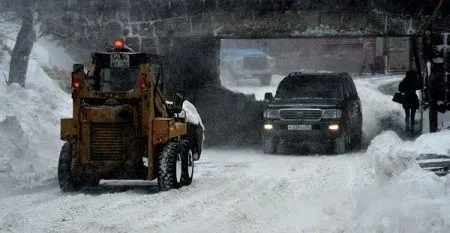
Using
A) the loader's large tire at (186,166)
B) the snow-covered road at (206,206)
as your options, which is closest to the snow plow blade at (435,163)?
the snow-covered road at (206,206)

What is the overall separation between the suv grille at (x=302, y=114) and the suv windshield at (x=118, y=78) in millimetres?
6842

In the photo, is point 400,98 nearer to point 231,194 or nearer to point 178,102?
point 178,102

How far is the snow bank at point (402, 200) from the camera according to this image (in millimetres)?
6691

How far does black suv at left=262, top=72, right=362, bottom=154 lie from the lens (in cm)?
1775

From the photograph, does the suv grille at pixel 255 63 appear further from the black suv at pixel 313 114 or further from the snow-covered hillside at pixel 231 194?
the snow-covered hillside at pixel 231 194

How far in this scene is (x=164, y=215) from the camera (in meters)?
9.10

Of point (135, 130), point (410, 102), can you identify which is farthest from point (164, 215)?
point (410, 102)

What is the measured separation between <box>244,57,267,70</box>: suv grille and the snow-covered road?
26.1m

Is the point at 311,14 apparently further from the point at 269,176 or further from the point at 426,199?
the point at 426,199

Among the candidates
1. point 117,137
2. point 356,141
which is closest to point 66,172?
point 117,137

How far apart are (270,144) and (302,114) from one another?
112cm

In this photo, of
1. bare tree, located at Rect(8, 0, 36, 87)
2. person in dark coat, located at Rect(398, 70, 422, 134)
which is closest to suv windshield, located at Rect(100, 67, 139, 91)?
Answer: bare tree, located at Rect(8, 0, 36, 87)

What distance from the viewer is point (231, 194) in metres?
11.0

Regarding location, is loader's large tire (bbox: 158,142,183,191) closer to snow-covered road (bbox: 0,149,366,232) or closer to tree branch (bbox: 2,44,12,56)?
snow-covered road (bbox: 0,149,366,232)
